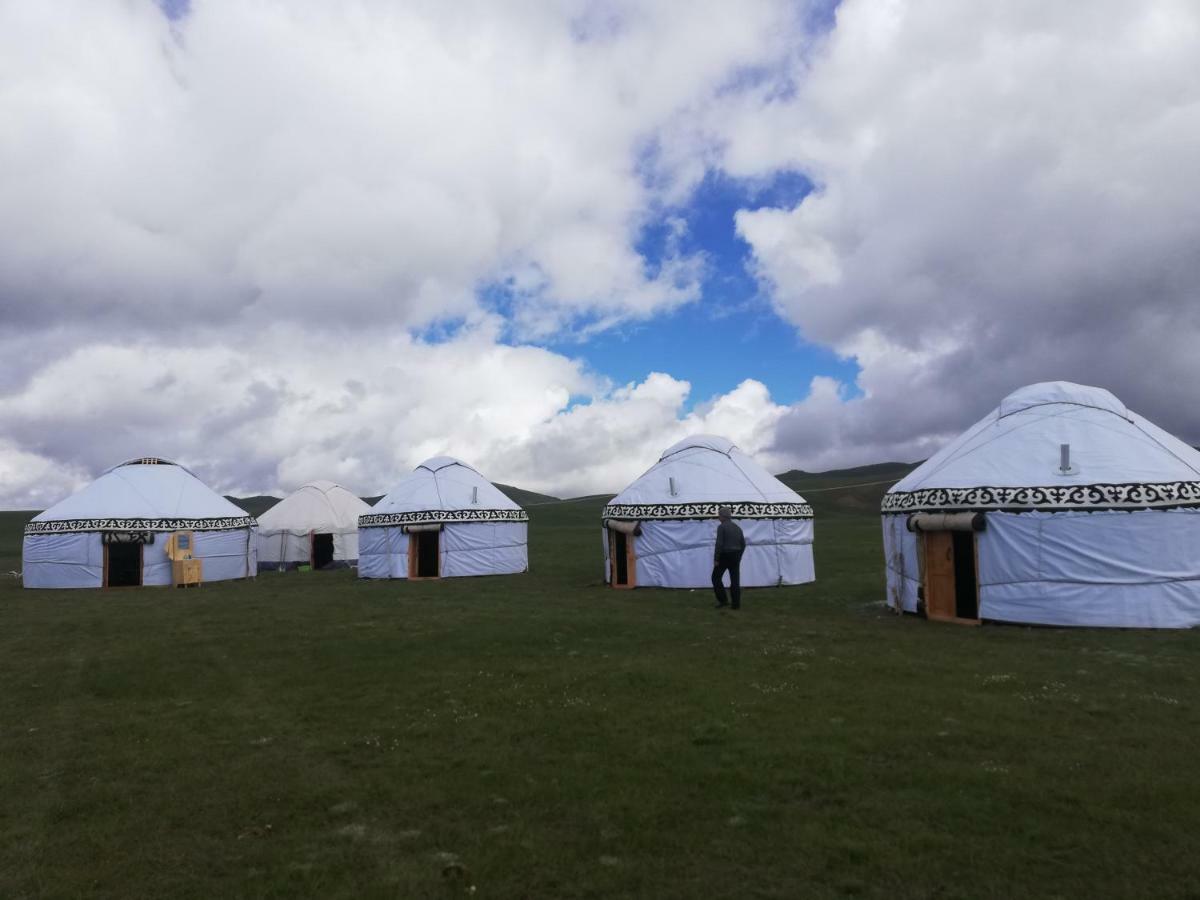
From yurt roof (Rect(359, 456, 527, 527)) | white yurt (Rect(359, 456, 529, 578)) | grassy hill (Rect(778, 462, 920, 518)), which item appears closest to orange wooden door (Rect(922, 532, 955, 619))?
white yurt (Rect(359, 456, 529, 578))

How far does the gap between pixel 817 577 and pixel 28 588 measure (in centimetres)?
1951

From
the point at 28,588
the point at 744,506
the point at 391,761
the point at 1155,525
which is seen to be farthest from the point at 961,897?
the point at 28,588

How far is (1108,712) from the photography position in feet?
19.5

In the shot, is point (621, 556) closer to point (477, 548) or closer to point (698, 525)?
point (698, 525)

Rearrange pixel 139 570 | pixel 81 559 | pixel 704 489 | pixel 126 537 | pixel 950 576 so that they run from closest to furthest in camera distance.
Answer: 1. pixel 950 576
2. pixel 704 489
3. pixel 126 537
4. pixel 81 559
5. pixel 139 570

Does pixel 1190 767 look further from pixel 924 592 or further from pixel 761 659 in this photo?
pixel 924 592

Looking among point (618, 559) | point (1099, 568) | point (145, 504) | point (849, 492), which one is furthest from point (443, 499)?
point (849, 492)

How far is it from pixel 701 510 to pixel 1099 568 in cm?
702

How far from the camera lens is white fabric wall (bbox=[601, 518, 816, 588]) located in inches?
630

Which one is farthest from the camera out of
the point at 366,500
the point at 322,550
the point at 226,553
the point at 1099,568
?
the point at 366,500

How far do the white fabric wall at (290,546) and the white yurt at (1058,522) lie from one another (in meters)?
19.7

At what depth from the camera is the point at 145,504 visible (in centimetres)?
2150

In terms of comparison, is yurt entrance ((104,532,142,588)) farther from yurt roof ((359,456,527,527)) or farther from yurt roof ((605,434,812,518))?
yurt roof ((605,434,812,518))

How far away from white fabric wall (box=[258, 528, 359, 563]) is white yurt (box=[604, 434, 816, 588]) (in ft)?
43.2
